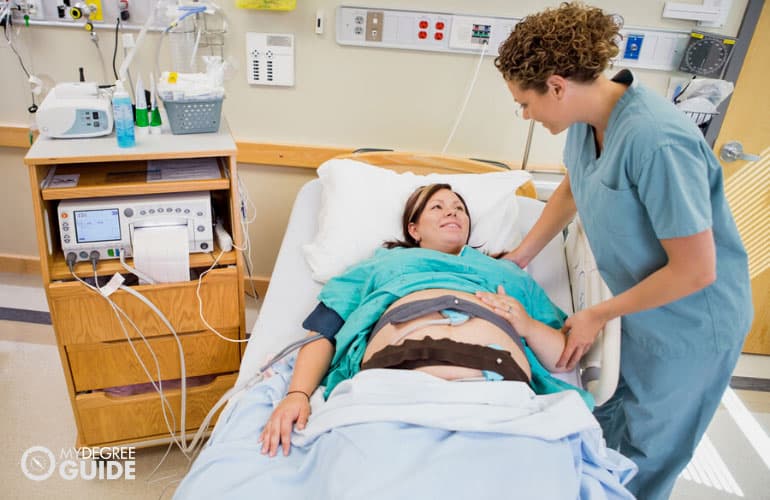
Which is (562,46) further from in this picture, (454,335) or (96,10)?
(96,10)

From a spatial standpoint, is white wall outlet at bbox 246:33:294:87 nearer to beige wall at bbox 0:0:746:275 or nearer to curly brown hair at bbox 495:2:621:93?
→ beige wall at bbox 0:0:746:275

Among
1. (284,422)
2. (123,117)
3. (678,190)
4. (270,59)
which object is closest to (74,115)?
(123,117)

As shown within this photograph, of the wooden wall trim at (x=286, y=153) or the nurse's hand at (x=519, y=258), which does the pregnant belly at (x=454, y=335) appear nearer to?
the nurse's hand at (x=519, y=258)

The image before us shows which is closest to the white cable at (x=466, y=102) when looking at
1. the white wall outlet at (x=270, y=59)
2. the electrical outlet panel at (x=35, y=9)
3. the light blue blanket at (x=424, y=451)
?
the white wall outlet at (x=270, y=59)

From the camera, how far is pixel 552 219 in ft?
5.56

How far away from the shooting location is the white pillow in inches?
72.2

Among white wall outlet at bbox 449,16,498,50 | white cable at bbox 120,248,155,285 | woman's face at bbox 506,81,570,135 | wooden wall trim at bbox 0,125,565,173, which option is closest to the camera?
woman's face at bbox 506,81,570,135

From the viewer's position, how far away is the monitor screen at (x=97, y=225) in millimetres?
1607

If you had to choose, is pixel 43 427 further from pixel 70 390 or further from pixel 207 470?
pixel 207 470

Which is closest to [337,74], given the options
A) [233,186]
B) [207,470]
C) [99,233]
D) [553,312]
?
[233,186]

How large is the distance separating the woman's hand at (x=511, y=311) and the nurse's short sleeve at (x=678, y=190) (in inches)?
15.8

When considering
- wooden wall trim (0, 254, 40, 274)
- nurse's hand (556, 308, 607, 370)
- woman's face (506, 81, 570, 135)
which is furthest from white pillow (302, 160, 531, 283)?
wooden wall trim (0, 254, 40, 274)

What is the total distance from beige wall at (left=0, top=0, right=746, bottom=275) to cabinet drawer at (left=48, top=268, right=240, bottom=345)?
92cm

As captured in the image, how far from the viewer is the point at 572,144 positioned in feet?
4.96
